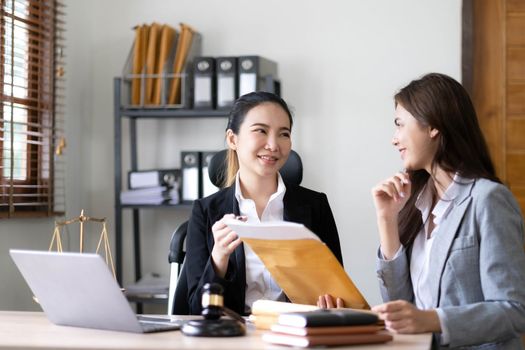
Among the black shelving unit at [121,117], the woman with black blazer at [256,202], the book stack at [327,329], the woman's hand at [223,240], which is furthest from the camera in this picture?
the black shelving unit at [121,117]

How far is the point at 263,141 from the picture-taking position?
96.3 inches

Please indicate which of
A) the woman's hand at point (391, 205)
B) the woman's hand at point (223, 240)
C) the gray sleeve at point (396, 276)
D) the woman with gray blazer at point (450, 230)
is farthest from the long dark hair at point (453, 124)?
the woman's hand at point (223, 240)

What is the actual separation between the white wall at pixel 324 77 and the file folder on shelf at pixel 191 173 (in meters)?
0.31

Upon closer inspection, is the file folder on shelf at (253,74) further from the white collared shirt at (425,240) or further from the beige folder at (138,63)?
the white collared shirt at (425,240)

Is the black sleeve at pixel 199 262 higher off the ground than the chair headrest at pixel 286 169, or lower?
lower

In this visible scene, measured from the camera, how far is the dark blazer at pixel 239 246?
89.9 inches

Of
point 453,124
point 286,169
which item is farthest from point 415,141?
point 286,169

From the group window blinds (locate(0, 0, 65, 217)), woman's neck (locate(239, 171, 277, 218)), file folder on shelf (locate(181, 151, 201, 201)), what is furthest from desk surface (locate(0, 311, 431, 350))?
file folder on shelf (locate(181, 151, 201, 201))

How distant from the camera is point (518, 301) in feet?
6.33

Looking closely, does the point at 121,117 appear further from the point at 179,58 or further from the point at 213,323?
the point at 213,323

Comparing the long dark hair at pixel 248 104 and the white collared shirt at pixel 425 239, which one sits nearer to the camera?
the white collared shirt at pixel 425 239

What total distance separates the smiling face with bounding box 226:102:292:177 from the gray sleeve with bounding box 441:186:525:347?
0.62 meters

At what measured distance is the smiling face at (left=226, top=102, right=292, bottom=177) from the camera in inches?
95.8

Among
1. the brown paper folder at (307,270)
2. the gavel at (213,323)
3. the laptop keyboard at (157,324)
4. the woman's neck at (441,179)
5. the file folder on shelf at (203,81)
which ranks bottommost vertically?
the laptop keyboard at (157,324)
